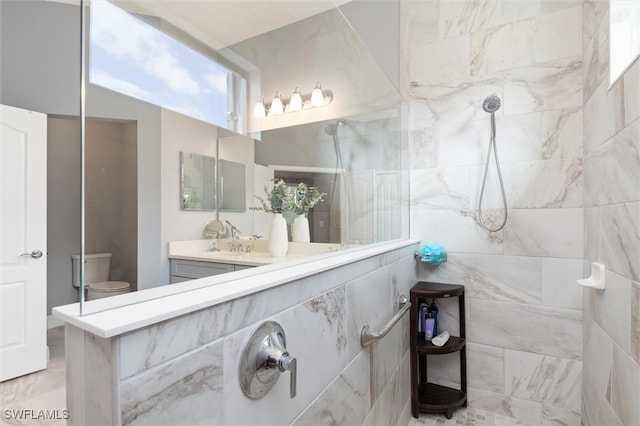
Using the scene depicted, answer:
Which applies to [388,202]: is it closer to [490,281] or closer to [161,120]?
[490,281]

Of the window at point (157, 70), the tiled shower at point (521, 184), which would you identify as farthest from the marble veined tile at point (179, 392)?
the tiled shower at point (521, 184)

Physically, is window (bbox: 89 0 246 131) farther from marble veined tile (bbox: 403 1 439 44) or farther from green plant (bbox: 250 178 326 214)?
marble veined tile (bbox: 403 1 439 44)

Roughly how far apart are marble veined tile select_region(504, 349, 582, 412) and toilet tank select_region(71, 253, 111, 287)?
2119mm

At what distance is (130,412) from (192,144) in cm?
101

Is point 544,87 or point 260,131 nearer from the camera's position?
point 260,131

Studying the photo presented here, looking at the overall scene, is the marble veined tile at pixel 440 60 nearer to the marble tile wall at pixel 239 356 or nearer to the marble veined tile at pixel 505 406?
the marble tile wall at pixel 239 356

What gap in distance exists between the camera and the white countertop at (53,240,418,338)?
48cm

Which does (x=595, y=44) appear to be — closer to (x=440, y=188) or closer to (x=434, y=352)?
(x=440, y=188)

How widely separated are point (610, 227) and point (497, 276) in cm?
76

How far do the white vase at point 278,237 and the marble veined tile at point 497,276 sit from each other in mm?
1266

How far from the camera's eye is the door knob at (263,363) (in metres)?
0.70

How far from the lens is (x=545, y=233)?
1.85 meters

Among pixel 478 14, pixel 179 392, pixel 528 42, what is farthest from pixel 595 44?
pixel 179 392

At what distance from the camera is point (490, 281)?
199 centimetres
